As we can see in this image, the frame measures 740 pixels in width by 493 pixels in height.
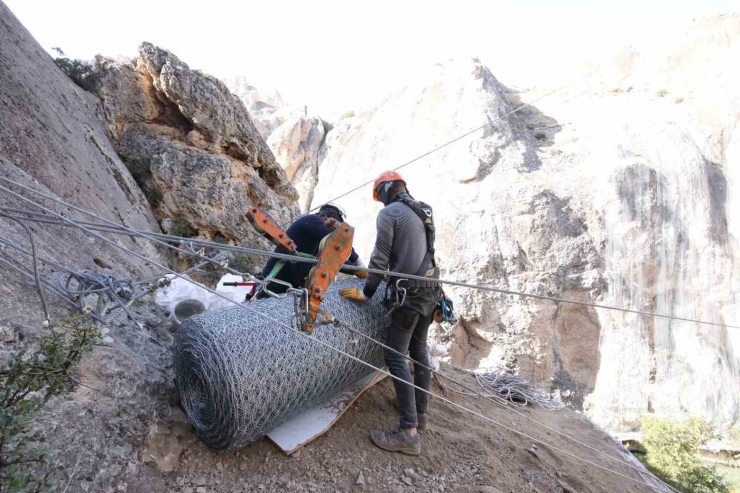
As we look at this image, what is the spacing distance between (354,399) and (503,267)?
467 inches

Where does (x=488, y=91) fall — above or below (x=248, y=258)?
above

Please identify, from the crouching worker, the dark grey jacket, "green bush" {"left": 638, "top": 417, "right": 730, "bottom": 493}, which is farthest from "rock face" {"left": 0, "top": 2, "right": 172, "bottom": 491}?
"green bush" {"left": 638, "top": 417, "right": 730, "bottom": 493}

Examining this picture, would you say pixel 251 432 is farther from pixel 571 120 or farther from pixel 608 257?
pixel 571 120

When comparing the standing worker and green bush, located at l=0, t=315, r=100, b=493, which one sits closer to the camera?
green bush, located at l=0, t=315, r=100, b=493

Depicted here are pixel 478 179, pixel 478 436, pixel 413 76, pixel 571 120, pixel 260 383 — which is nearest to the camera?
pixel 260 383

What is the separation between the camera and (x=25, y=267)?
2.61 m

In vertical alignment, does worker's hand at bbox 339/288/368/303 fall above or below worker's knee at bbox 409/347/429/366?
above

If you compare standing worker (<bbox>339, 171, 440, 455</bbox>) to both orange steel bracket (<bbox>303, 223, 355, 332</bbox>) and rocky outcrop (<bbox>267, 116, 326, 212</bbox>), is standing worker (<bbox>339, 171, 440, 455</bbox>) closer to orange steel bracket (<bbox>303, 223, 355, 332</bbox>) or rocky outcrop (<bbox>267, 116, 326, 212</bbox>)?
orange steel bracket (<bbox>303, 223, 355, 332</bbox>)

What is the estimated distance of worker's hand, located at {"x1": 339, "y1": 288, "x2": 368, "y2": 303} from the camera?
3.14 meters

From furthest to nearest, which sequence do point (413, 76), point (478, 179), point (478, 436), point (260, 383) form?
point (413, 76)
point (478, 179)
point (478, 436)
point (260, 383)

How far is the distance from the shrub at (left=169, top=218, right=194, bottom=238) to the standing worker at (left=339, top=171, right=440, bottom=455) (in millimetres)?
5313

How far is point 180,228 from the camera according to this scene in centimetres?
748

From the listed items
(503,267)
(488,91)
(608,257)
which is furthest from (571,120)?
(503,267)

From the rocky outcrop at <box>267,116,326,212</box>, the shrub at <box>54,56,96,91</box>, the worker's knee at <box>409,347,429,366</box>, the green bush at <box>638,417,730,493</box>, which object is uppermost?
the rocky outcrop at <box>267,116,326,212</box>
